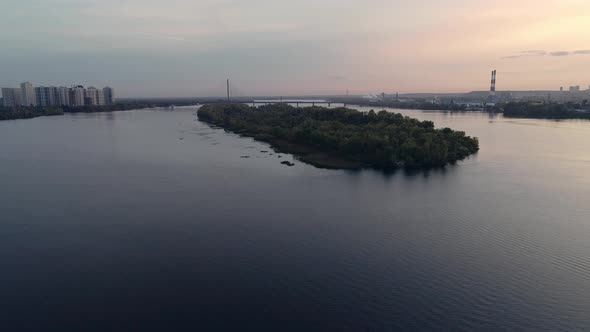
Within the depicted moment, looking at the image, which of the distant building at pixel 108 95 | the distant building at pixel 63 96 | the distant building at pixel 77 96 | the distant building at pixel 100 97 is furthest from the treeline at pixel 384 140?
the distant building at pixel 108 95

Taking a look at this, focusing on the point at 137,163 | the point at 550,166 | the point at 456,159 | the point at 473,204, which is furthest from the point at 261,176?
the point at 550,166

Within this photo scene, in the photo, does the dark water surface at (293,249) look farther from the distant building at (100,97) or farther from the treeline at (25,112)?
the distant building at (100,97)

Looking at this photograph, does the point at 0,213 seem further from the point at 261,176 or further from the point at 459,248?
the point at 459,248

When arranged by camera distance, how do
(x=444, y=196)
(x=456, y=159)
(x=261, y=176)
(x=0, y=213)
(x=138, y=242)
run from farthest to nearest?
(x=456, y=159), (x=261, y=176), (x=444, y=196), (x=0, y=213), (x=138, y=242)

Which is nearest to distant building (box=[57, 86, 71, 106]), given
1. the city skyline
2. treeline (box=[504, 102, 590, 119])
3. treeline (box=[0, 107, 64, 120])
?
the city skyline

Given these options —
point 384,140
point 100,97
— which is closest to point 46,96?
point 100,97
